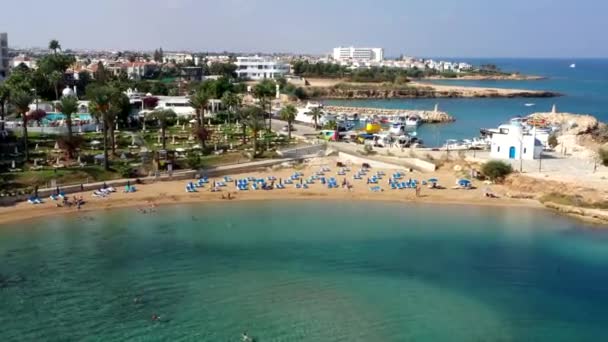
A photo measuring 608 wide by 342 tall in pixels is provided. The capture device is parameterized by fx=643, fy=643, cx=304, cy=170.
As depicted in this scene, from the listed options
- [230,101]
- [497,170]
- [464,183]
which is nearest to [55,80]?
[230,101]

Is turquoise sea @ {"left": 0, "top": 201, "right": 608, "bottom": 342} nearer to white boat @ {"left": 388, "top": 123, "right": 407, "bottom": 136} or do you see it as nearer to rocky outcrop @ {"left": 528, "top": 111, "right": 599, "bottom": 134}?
white boat @ {"left": 388, "top": 123, "right": 407, "bottom": 136}

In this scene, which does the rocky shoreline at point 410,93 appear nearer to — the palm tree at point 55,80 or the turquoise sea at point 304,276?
the palm tree at point 55,80

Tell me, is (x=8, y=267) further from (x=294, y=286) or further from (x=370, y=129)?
(x=370, y=129)

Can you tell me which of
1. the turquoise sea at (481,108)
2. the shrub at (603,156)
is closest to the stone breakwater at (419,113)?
the turquoise sea at (481,108)

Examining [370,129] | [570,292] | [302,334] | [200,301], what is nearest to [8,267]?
[200,301]

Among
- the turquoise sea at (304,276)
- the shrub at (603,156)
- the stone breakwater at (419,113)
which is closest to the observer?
the turquoise sea at (304,276)
